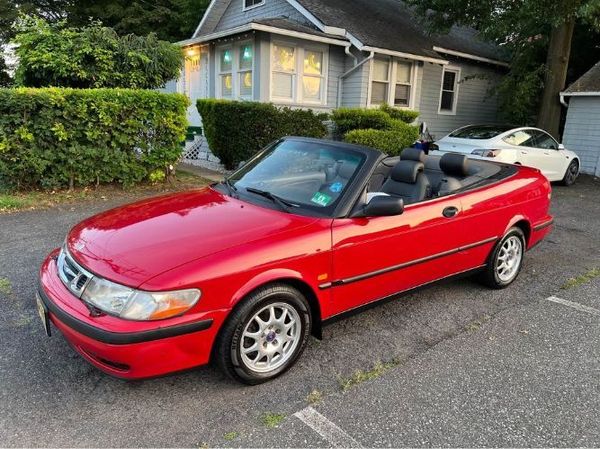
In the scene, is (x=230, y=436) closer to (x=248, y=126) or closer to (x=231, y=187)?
(x=231, y=187)

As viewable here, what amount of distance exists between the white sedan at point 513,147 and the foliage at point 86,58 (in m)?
6.31

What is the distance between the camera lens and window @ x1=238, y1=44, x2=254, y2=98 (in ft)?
42.3

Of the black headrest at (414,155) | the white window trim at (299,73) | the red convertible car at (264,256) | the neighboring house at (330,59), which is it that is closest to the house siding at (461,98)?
the neighboring house at (330,59)

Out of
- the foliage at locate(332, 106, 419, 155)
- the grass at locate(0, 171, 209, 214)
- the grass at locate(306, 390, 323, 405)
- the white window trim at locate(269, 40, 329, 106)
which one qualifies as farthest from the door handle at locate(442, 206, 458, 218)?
the white window trim at locate(269, 40, 329, 106)

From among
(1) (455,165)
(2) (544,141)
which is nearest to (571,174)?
(2) (544,141)

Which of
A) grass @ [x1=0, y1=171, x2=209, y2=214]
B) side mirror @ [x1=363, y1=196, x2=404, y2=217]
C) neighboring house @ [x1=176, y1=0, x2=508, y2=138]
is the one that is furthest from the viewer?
neighboring house @ [x1=176, y1=0, x2=508, y2=138]

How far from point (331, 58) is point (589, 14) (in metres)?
6.38

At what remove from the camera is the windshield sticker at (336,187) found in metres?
3.38

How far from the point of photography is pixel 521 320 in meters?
3.89

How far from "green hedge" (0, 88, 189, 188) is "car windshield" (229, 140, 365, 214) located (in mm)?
4708

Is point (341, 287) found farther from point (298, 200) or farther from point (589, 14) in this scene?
point (589, 14)

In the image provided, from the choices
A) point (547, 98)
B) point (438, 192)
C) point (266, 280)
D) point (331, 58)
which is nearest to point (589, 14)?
point (547, 98)

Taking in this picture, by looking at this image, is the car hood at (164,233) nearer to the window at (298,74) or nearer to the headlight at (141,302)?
the headlight at (141,302)

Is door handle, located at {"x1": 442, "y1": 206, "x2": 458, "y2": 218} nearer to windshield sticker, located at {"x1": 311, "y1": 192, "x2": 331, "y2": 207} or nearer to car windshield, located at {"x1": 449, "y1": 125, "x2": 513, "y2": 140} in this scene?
windshield sticker, located at {"x1": 311, "y1": 192, "x2": 331, "y2": 207}
